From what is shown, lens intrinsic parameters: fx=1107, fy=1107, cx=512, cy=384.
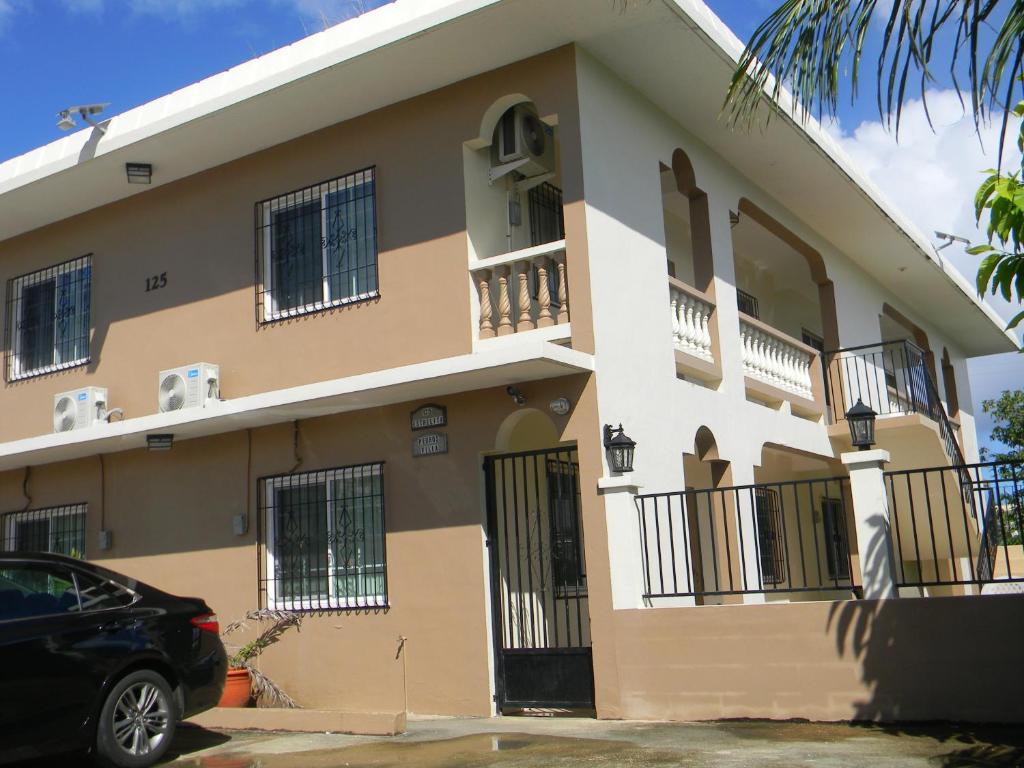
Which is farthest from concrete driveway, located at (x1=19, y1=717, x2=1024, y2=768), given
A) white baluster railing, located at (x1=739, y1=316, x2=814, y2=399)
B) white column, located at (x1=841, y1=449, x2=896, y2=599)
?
white baluster railing, located at (x1=739, y1=316, x2=814, y2=399)

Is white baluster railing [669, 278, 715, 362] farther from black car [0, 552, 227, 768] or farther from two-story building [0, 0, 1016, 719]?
black car [0, 552, 227, 768]

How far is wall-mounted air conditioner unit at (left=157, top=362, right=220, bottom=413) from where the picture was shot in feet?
39.4

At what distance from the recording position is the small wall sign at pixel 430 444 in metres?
10.6

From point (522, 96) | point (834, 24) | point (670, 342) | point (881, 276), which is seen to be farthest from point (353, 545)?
point (881, 276)

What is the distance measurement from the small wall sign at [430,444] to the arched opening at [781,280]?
5.30 metres

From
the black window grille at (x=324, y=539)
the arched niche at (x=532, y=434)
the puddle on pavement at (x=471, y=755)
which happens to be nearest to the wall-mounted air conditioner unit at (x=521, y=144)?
the arched niche at (x=532, y=434)

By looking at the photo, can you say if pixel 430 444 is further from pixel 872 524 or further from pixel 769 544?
pixel 769 544

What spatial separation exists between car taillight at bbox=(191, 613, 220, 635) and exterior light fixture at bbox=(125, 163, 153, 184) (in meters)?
6.23

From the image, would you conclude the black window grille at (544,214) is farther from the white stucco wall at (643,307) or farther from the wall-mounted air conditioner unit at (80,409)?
the wall-mounted air conditioner unit at (80,409)

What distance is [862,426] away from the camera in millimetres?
9445

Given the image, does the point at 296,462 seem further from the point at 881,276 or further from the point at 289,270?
the point at 881,276

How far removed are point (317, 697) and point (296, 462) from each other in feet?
7.88

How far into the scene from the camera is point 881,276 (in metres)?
19.1

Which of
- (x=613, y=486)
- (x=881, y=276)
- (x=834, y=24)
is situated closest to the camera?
(x=834, y=24)
